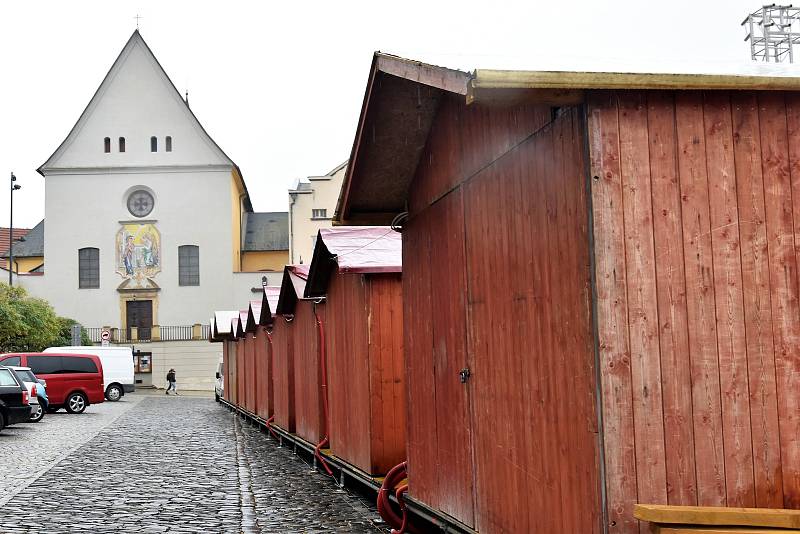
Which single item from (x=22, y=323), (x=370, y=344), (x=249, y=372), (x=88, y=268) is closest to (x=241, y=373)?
(x=249, y=372)

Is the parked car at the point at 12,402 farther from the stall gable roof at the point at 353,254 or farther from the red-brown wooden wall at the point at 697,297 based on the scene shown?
the red-brown wooden wall at the point at 697,297

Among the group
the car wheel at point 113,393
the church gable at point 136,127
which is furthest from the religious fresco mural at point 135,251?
the car wheel at point 113,393

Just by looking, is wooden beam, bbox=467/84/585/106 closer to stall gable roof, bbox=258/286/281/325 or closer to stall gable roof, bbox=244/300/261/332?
stall gable roof, bbox=258/286/281/325

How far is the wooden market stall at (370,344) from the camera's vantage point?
11727 millimetres

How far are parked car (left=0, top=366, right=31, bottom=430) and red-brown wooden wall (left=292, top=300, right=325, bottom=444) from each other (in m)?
7.22

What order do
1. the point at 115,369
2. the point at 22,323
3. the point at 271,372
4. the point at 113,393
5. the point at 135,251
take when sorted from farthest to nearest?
the point at 135,251 → the point at 22,323 → the point at 113,393 → the point at 115,369 → the point at 271,372

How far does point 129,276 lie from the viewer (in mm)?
65375

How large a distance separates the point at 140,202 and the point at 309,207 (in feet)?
34.8

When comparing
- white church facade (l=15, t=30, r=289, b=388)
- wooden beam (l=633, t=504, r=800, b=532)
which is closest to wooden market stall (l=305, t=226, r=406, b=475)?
wooden beam (l=633, t=504, r=800, b=532)

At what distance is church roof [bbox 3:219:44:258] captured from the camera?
245ft

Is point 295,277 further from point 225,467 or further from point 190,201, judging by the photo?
point 190,201

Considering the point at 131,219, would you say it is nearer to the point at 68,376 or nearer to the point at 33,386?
the point at 68,376

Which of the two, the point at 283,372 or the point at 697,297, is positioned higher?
the point at 697,297

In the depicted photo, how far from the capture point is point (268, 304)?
21531 millimetres
